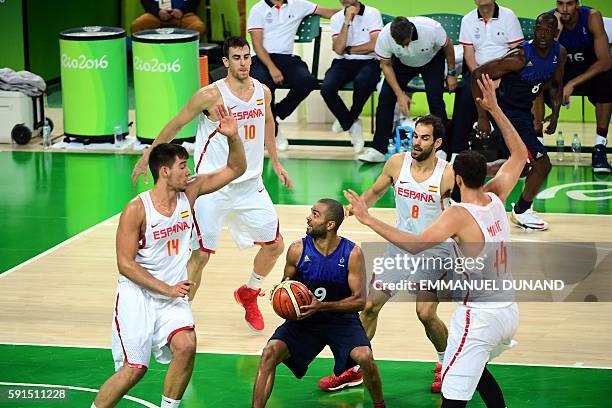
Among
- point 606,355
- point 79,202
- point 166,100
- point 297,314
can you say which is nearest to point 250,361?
point 297,314

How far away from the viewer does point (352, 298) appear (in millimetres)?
7305

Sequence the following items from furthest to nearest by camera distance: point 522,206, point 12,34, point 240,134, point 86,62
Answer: point 12,34 < point 86,62 < point 522,206 < point 240,134

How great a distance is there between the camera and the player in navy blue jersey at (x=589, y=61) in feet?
45.9

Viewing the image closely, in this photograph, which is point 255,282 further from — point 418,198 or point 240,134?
point 418,198

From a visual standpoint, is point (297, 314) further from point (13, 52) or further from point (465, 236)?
point (13, 52)

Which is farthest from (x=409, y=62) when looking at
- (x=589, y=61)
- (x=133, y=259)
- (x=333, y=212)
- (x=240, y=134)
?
(x=133, y=259)

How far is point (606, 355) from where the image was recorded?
8547 mm

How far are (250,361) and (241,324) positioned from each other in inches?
33.1

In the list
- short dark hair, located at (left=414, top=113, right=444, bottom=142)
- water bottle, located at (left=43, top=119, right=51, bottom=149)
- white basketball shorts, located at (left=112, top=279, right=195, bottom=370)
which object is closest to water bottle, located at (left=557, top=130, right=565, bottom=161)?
water bottle, located at (left=43, top=119, right=51, bottom=149)

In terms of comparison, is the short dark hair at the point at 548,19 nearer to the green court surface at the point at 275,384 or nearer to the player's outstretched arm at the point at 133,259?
the green court surface at the point at 275,384

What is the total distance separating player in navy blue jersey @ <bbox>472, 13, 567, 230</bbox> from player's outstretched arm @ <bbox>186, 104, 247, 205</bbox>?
4.70 meters

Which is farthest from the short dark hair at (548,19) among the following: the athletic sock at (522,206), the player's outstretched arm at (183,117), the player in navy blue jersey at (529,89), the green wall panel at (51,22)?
the green wall panel at (51,22)

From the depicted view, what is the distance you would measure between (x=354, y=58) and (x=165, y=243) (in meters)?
8.72

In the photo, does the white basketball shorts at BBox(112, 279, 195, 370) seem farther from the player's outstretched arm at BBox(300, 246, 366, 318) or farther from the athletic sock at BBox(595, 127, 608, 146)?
the athletic sock at BBox(595, 127, 608, 146)
